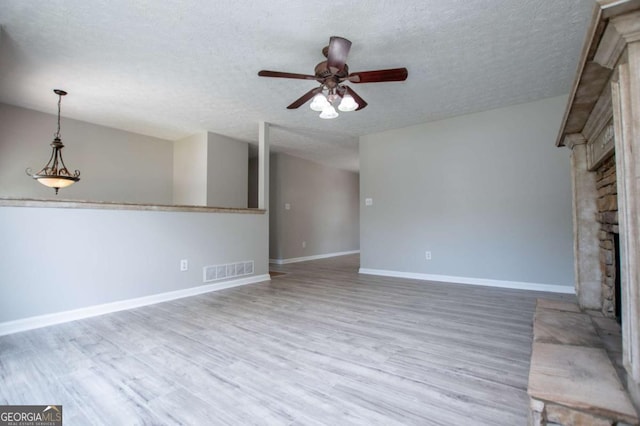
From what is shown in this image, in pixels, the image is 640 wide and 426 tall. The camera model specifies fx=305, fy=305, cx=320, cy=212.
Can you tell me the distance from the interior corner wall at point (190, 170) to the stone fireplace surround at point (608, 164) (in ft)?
15.5

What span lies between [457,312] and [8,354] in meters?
3.41

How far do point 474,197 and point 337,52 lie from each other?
2973mm

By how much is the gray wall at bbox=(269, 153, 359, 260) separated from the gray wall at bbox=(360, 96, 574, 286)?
210 cm

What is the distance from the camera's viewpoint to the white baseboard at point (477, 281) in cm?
361

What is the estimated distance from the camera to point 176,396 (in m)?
1.47

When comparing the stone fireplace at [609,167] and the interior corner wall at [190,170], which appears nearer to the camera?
the stone fireplace at [609,167]

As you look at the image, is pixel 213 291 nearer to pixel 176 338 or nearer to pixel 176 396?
pixel 176 338

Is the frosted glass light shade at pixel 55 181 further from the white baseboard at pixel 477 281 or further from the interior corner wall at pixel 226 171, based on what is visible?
the white baseboard at pixel 477 281

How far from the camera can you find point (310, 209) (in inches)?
292

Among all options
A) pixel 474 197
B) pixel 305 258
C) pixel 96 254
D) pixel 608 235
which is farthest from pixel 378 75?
pixel 305 258

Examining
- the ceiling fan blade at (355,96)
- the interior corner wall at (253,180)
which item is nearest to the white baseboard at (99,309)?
the ceiling fan blade at (355,96)

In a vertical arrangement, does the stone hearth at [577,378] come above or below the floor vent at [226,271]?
above

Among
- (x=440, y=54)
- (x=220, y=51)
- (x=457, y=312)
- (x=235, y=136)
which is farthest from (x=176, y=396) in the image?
(x=235, y=136)

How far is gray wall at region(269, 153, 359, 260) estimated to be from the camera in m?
6.69
